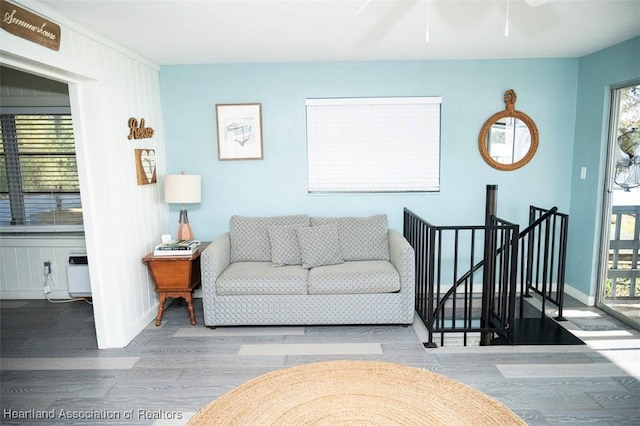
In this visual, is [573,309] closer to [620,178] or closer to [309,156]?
[620,178]

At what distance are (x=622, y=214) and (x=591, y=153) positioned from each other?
63 centimetres

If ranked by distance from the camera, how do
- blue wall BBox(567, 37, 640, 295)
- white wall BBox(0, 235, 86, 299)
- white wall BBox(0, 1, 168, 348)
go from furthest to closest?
white wall BBox(0, 235, 86, 299) < blue wall BBox(567, 37, 640, 295) < white wall BBox(0, 1, 168, 348)

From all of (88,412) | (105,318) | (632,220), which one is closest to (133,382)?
(88,412)

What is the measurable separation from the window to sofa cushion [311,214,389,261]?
9.26 feet

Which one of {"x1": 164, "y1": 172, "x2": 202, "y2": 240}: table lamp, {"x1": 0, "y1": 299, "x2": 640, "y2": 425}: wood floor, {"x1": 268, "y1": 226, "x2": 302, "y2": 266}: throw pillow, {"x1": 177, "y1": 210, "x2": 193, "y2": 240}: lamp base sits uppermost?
{"x1": 164, "y1": 172, "x2": 202, "y2": 240}: table lamp

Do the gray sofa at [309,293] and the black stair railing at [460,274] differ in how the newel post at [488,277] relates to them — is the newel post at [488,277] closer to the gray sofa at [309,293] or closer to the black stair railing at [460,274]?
the black stair railing at [460,274]

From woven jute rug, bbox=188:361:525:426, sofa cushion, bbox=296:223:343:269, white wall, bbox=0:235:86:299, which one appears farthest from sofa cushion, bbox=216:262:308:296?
white wall, bbox=0:235:86:299

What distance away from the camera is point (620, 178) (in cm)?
345

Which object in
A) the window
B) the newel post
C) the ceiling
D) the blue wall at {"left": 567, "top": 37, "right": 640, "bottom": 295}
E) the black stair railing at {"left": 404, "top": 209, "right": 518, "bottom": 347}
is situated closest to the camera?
the ceiling

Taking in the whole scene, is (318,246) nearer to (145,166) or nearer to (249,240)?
(249,240)

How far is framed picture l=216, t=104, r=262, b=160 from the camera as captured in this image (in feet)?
13.0

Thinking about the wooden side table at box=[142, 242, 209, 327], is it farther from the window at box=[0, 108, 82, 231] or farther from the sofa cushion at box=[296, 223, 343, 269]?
the window at box=[0, 108, 82, 231]

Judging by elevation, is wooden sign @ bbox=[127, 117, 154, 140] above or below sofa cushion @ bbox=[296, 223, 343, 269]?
above

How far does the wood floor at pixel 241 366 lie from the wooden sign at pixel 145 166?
1.29m
